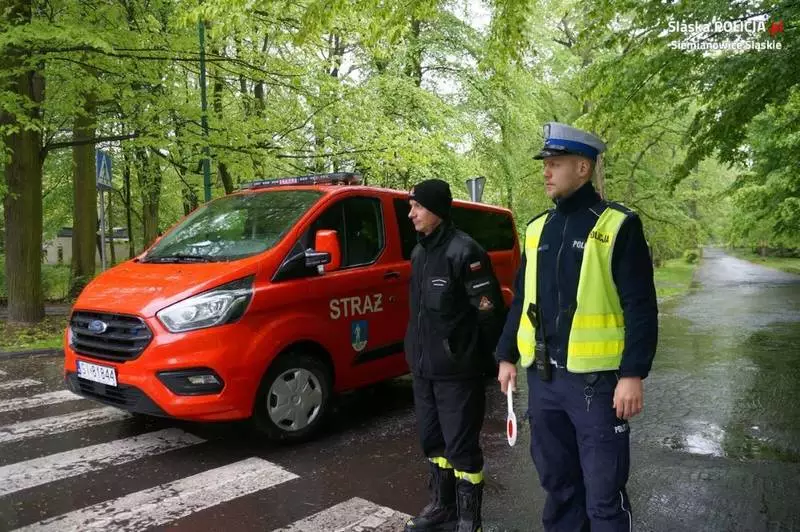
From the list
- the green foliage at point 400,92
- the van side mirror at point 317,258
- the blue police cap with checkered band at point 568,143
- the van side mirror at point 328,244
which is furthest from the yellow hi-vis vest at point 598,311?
the green foliage at point 400,92

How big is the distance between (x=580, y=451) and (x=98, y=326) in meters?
3.68

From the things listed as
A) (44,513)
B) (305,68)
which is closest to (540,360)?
(44,513)

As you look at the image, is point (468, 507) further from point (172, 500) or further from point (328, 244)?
point (328, 244)

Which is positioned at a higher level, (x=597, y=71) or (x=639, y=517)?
(x=597, y=71)

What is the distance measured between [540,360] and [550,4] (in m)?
23.1

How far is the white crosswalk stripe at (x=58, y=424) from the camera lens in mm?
5137

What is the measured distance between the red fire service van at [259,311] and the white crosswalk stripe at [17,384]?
7.55ft

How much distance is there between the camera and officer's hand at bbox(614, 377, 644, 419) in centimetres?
248

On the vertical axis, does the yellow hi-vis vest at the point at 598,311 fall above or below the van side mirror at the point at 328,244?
below

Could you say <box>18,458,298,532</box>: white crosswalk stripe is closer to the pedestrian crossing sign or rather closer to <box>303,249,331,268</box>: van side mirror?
<box>303,249,331,268</box>: van side mirror

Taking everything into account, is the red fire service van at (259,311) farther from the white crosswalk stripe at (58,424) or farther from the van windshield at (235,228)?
the white crosswalk stripe at (58,424)

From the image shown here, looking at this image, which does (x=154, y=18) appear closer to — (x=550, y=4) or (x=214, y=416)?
(x=214, y=416)

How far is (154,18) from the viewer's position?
10719 millimetres

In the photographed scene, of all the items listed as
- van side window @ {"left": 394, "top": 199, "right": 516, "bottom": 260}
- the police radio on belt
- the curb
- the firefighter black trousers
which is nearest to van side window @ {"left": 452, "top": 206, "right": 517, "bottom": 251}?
van side window @ {"left": 394, "top": 199, "right": 516, "bottom": 260}
